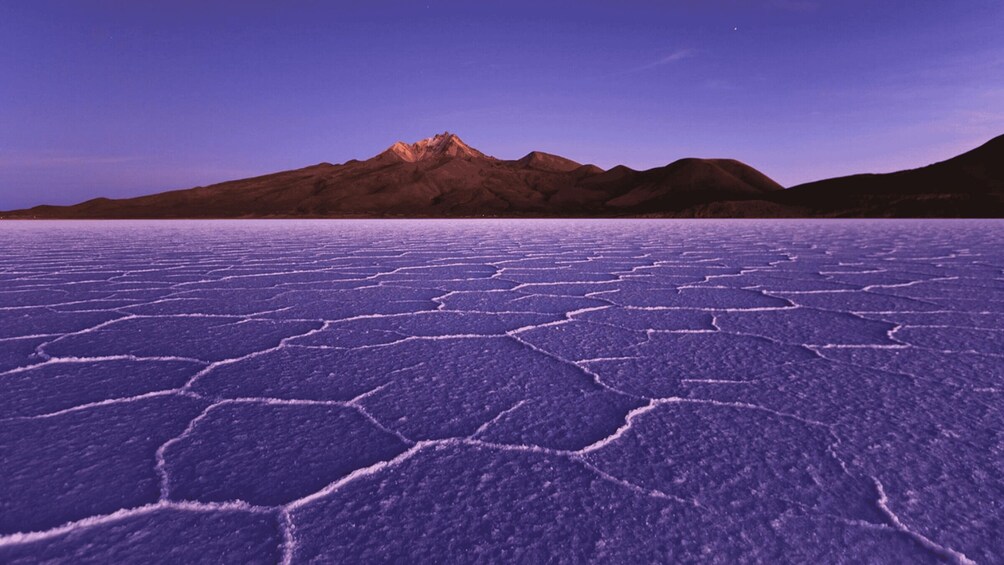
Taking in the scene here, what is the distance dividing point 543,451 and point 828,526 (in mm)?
477

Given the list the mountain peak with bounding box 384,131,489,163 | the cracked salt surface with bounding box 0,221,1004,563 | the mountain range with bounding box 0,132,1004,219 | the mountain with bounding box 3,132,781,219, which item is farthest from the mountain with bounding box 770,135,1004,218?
the mountain peak with bounding box 384,131,489,163

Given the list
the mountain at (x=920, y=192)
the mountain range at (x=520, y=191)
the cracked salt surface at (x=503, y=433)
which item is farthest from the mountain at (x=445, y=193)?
the cracked salt surface at (x=503, y=433)

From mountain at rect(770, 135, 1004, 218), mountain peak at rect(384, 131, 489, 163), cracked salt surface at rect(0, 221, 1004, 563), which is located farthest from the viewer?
mountain peak at rect(384, 131, 489, 163)

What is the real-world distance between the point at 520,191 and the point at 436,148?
46.7 meters

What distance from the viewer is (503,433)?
3.85 feet

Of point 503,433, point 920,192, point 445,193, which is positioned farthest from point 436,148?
point 503,433

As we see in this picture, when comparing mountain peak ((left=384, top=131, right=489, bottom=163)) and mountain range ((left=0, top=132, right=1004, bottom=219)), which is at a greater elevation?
mountain peak ((left=384, top=131, right=489, bottom=163))

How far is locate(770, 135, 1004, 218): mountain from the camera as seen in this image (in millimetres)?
26297

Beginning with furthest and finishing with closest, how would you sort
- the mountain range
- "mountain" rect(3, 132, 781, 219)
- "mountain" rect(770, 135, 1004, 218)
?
"mountain" rect(3, 132, 781, 219), the mountain range, "mountain" rect(770, 135, 1004, 218)

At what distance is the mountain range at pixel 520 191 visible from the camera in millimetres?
35625

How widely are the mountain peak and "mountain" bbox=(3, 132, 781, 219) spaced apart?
21.7 meters

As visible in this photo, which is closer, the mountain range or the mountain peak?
the mountain range

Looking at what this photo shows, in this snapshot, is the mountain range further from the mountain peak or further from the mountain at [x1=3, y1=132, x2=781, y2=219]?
the mountain peak

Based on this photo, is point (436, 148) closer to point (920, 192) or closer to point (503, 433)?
point (920, 192)
